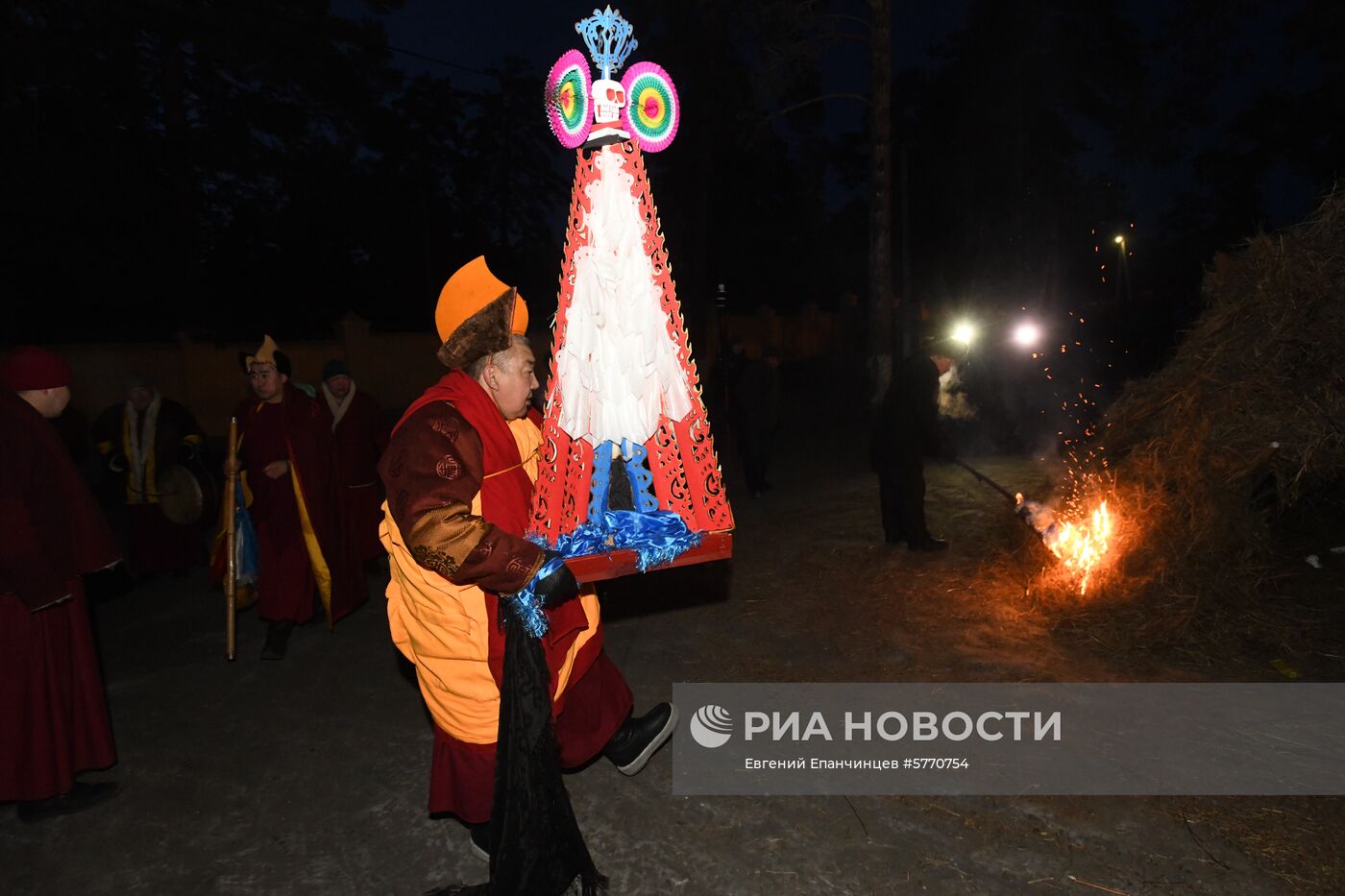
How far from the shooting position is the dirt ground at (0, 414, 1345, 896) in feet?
9.61

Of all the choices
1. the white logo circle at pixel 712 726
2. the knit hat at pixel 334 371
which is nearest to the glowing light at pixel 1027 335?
the knit hat at pixel 334 371

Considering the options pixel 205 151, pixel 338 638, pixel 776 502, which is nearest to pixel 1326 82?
pixel 776 502

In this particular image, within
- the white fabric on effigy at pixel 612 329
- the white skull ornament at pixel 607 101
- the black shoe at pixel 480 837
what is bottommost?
the black shoe at pixel 480 837

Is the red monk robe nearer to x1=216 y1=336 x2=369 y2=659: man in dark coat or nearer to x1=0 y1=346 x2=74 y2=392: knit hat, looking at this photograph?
x1=216 y1=336 x2=369 y2=659: man in dark coat

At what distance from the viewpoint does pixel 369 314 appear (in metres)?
25.4

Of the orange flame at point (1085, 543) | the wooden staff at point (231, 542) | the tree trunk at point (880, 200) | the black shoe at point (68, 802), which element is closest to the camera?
the black shoe at point (68, 802)

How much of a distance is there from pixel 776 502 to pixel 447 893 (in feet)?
23.5

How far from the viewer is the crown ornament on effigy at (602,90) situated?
284 centimetres

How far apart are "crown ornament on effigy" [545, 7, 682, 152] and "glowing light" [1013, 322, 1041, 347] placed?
40.7 ft

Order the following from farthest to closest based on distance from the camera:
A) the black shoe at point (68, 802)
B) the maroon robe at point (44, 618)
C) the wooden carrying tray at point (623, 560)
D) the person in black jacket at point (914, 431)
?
the person in black jacket at point (914, 431)
the black shoe at point (68, 802)
the maroon robe at point (44, 618)
the wooden carrying tray at point (623, 560)

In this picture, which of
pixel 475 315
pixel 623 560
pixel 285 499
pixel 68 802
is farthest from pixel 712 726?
pixel 285 499

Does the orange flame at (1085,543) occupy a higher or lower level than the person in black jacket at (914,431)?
lower

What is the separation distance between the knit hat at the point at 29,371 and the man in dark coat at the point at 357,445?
2.48 meters

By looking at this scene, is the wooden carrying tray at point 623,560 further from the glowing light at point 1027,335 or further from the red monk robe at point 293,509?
the glowing light at point 1027,335
